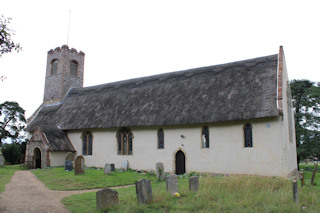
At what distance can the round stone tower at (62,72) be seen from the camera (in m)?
30.5

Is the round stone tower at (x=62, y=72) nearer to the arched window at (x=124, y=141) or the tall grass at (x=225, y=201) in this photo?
the arched window at (x=124, y=141)

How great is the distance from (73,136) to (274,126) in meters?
16.7

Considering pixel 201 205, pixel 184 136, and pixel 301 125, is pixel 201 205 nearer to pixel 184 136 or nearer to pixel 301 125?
pixel 184 136

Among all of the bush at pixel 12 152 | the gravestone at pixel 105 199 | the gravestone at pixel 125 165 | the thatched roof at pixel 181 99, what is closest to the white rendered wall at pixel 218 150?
the gravestone at pixel 125 165

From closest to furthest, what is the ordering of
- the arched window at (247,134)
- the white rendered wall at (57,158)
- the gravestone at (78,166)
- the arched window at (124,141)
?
1. the arched window at (247,134)
2. the gravestone at (78,166)
3. the arched window at (124,141)
4. the white rendered wall at (57,158)

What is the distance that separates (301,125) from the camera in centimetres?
2691

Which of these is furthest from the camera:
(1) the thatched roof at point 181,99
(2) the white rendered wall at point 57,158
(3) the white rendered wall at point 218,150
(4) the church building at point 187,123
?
(2) the white rendered wall at point 57,158

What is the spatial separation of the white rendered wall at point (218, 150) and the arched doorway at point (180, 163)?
33cm

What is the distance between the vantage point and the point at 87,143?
23.1 metres

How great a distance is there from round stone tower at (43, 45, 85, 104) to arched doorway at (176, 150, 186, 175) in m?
17.1

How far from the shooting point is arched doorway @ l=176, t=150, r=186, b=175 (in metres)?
18.1

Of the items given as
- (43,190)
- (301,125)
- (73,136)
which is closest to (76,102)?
(73,136)

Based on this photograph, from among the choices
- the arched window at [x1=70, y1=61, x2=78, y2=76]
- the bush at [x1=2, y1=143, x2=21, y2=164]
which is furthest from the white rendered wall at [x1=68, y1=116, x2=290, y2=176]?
the arched window at [x1=70, y1=61, x2=78, y2=76]

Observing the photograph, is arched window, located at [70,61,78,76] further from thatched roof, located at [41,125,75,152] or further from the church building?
thatched roof, located at [41,125,75,152]
